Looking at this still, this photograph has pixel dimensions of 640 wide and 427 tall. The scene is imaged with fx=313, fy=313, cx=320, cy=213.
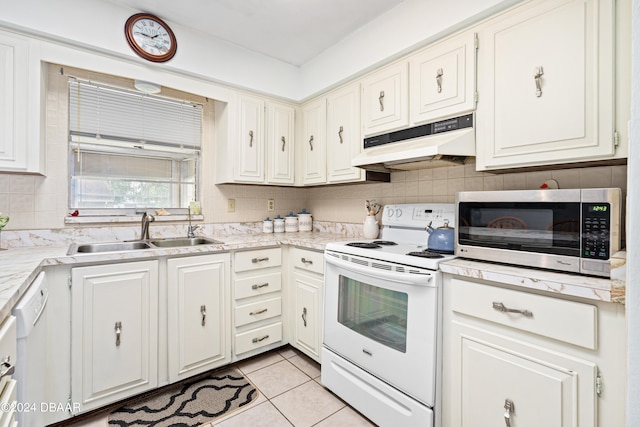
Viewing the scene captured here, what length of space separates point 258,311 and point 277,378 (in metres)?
0.48

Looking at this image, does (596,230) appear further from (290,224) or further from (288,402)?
(290,224)

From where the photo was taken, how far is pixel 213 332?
2.14m

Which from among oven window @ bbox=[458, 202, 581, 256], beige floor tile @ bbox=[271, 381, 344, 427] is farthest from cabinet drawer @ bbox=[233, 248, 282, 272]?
oven window @ bbox=[458, 202, 581, 256]

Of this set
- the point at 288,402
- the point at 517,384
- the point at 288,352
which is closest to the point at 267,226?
the point at 288,352

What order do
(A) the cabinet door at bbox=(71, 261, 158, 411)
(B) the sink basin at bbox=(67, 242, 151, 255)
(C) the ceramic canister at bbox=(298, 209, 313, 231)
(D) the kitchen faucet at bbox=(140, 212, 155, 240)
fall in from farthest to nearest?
(C) the ceramic canister at bbox=(298, 209, 313, 231)
(D) the kitchen faucet at bbox=(140, 212, 155, 240)
(B) the sink basin at bbox=(67, 242, 151, 255)
(A) the cabinet door at bbox=(71, 261, 158, 411)

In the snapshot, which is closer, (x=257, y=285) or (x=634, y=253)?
(x=634, y=253)

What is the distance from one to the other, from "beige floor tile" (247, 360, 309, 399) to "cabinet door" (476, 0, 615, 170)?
1757 millimetres

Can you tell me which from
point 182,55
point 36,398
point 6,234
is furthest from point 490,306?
point 6,234

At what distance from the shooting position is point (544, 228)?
51.5 inches

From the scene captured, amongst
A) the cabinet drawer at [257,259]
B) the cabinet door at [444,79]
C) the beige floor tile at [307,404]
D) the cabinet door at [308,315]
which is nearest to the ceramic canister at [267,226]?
the cabinet drawer at [257,259]

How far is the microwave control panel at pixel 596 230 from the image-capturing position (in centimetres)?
113

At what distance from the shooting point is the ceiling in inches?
78.0

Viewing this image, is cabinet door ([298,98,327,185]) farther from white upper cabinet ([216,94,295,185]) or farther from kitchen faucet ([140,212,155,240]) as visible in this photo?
kitchen faucet ([140,212,155,240])

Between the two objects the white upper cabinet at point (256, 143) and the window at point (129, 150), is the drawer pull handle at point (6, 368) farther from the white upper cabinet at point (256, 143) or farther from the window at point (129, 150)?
the white upper cabinet at point (256, 143)
